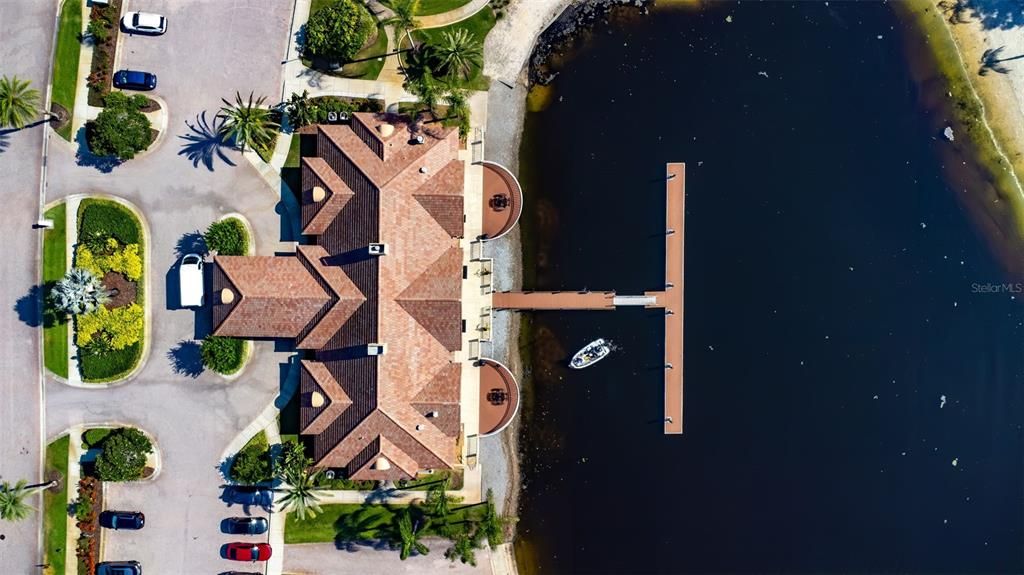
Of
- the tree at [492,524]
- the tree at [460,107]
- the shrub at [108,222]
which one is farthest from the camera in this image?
the tree at [492,524]

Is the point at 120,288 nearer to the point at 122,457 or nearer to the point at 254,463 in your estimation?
the point at 122,457

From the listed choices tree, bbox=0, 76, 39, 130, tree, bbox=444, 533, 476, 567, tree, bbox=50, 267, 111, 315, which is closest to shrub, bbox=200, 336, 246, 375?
tree, bbox=50, 267, 111, 315

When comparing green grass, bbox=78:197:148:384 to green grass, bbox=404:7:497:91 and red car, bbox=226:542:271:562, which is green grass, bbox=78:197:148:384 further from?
green grass, bbox=404:7:497:91

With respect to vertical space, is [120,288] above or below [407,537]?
above

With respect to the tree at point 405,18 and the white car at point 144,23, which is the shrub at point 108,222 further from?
the tree at point 405,18

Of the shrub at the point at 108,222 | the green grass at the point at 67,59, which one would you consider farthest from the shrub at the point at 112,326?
the green grass at the point at 67,59

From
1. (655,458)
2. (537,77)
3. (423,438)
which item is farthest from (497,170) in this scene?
(655,458)

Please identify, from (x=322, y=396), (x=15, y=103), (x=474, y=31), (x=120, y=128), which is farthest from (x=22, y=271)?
(x=474, y=31)
